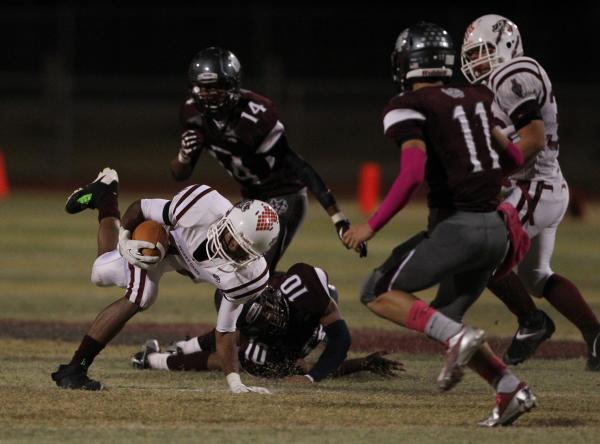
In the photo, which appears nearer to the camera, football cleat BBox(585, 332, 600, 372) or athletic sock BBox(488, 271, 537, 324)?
football cleat BBox(585, 332, 600, 372)

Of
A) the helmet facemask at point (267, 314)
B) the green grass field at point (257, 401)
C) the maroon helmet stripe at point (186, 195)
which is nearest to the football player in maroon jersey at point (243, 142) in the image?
the helmet facemask at point (267, 314)

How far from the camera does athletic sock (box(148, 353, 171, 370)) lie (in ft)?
23.4

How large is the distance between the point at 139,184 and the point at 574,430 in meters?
18.2

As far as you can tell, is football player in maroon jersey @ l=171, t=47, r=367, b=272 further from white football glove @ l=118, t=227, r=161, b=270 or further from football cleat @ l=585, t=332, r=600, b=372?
football cleat @ l=585, t=332, r=600, b=372

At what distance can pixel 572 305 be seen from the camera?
7.47 metres

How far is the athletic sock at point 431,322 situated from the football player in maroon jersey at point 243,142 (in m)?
1.88

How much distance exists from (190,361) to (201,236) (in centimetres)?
103

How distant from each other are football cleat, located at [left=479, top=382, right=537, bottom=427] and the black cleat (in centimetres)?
201

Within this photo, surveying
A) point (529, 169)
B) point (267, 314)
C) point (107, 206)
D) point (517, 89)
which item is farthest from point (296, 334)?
point (517, 89)

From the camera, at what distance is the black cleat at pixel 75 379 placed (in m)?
6.22

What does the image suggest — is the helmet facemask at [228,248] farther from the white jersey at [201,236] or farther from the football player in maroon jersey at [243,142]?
the football player in maroon jersey at [243,142]

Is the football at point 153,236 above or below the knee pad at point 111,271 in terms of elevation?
above

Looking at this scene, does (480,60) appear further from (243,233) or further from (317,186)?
(243,233)

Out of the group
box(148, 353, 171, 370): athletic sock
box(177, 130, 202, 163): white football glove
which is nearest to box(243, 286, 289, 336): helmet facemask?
box(148, 353, 171, 370): athletic sock
